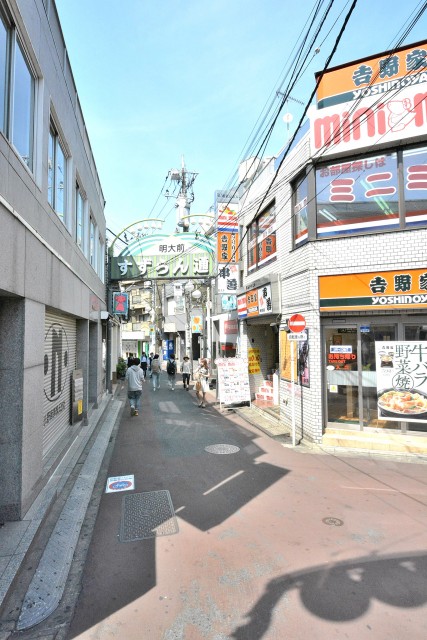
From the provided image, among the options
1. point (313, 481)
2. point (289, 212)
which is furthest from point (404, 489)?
point (289, 212)

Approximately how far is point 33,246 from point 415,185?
24.4 feet

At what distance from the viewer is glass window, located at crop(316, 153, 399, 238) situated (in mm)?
7730

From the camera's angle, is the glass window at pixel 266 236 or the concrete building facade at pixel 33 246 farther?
the glass window at pixel 266 236

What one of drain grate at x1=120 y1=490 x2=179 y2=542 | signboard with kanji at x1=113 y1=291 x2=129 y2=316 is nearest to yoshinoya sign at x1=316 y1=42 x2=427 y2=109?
drain grate at x1=120 y1=490 x2=179 y2=542

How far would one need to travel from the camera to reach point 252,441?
859 cm

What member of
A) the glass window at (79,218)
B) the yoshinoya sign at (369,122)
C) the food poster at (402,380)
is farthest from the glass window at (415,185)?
the glass window at (79,218)

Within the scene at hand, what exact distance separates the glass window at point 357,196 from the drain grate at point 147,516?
6402 millimetres

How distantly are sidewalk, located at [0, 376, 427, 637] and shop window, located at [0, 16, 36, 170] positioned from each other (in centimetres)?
458

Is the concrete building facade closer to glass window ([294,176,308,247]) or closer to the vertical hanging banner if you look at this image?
glass window ([294,176,308,247])

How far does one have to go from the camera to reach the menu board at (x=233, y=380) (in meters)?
12.1

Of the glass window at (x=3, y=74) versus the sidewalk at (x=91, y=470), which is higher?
the glass window at (x=3, y=74)

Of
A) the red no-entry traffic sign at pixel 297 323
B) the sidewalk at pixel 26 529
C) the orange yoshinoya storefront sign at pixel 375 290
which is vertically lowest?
the sidewalk at pixel 26 529

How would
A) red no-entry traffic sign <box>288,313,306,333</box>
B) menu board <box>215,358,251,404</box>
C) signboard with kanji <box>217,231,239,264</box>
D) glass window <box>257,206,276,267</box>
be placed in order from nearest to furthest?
red no-entry traffic sign <box>288,313,306,333</box>, glass window <box>257,206,276,267</box>, menu board <box>215,358,251,404</box>, signboard with kanji <box>217,231,239,264</box>

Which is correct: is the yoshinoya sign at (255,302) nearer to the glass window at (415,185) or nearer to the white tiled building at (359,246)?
the white tiled building at (359,246)
